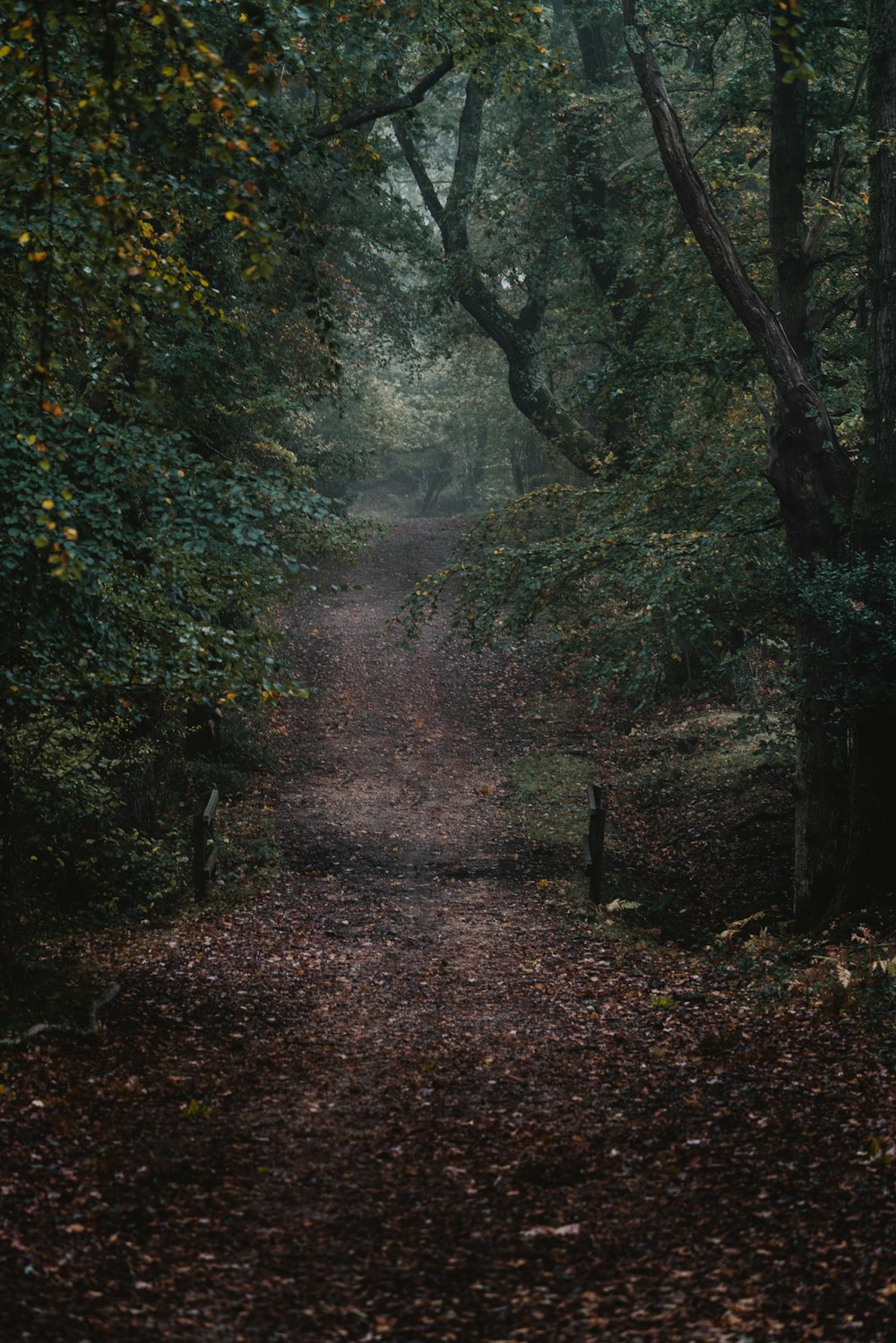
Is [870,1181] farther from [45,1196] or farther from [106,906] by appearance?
[106,906]

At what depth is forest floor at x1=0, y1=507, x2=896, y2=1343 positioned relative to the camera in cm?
401

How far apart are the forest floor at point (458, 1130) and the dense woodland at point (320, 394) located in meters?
1.97

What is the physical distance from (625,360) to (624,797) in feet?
21.7

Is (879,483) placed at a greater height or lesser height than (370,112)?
lesser

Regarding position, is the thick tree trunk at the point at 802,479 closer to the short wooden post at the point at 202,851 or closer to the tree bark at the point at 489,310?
the short wooden post at the point at 202,851

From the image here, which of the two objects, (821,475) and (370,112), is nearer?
(821,475)

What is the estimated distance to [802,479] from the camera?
9.79 metres

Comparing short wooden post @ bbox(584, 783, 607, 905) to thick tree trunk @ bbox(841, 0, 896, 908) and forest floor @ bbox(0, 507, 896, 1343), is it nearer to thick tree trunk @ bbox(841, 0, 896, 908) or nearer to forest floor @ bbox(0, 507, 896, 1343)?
forest floor @ bbox(0, 507, 896, 1343)

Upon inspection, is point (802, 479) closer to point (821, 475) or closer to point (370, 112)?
point (821, 475)

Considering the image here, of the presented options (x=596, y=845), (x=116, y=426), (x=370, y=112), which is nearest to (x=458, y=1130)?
(x=116, y=426)

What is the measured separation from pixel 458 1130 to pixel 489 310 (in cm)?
1715

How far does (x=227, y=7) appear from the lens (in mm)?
8156

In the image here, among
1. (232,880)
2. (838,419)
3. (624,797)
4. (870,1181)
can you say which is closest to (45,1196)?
(870,1181)

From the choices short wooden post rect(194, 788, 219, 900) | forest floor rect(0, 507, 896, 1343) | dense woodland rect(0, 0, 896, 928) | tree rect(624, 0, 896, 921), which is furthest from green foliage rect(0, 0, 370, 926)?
tree rect(624, 0, 896, 921)
